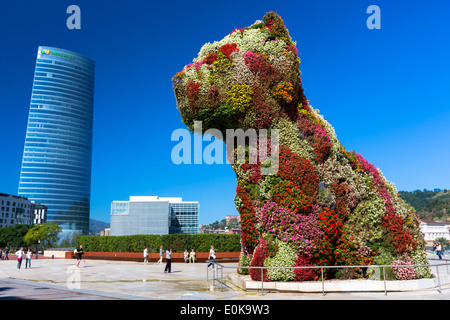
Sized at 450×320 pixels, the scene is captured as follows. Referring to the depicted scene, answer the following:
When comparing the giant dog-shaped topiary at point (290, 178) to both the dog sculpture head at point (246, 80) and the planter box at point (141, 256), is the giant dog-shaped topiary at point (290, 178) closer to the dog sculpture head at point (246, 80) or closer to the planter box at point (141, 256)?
the dog sculpture head at point (246, 80)

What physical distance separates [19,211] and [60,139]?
39337 millimetres

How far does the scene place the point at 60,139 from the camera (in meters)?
168

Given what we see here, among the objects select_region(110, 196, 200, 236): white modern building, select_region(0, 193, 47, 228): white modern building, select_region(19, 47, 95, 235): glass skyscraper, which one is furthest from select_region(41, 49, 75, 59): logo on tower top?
select_region(110, 196, 200, 236): white modern building

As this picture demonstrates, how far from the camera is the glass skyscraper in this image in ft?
536

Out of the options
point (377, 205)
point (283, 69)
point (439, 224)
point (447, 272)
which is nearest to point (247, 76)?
point (283, 69)

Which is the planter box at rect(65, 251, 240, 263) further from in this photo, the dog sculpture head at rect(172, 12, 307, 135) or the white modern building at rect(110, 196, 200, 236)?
the white modern building at rect(110, 196, 200, 236)

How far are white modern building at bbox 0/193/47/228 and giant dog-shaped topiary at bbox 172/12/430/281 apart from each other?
150829 mm

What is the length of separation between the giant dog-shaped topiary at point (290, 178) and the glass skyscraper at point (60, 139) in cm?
17290

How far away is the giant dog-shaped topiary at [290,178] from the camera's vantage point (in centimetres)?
1183

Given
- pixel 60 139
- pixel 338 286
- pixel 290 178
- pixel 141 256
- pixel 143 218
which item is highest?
pixel 60 139

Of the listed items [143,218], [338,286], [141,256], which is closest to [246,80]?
[338,286]

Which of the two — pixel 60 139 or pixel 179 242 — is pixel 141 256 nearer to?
pixel 179 242

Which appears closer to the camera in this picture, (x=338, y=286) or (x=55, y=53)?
(x=338, y=286)
